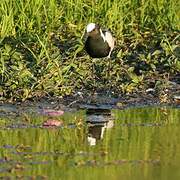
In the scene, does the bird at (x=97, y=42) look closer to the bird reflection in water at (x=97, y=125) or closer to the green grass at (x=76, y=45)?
the green grass at (x=76, y=45)

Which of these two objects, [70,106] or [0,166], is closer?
[0,166]

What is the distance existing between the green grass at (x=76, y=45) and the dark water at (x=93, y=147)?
0.78 metres

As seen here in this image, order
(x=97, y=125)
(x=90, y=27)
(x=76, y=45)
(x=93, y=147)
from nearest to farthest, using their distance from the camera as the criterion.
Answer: (x=93, y=147), (x=97, y=125), (x=90, y=27), (x=76, y=45)

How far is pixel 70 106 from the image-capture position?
7918mm

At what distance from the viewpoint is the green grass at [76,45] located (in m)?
8.25

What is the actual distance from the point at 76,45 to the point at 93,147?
10.8 ft

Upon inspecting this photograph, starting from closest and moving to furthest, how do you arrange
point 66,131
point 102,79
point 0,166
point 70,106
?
point 0,166, point 66,131, point 70,106, point 102,79

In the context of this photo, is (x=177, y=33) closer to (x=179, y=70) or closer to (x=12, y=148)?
(x=179, y=70)

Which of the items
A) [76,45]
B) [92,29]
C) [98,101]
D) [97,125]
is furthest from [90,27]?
[97,125]

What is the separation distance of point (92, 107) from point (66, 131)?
1.16m

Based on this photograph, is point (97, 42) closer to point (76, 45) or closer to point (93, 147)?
point (76, 45)

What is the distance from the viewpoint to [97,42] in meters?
9.54

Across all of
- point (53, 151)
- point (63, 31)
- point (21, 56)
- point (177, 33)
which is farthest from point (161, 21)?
point (53, 151)

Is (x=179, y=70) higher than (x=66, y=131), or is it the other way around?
(x=179, y=70)
